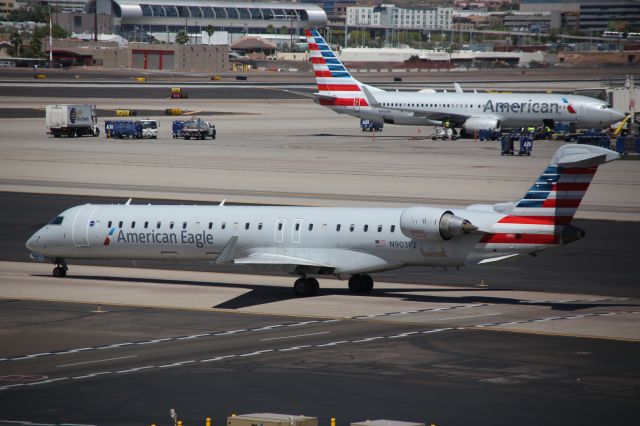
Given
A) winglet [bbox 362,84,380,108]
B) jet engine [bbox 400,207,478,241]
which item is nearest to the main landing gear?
jet engine [bbox 400,207,478,241]

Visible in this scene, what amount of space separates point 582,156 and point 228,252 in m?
13.0

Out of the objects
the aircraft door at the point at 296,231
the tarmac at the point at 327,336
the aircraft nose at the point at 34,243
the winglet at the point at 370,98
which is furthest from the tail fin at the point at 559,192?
the winglet at the point at 370,98

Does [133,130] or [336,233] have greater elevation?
[133,130]

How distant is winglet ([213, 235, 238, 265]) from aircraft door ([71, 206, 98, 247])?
20.2 ft

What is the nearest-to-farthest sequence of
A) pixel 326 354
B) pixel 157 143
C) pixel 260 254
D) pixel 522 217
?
pixel 326 354, pixel 522 217, pixel 260 254, pixel 157 143

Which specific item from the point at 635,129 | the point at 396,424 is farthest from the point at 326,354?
the point at 635,129

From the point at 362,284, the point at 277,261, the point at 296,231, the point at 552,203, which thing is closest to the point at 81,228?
the point at 277,261

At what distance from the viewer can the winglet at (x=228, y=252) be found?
43.5 m

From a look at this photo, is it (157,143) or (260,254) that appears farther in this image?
→ (157,143)

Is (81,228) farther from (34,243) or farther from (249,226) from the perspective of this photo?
(249,226)

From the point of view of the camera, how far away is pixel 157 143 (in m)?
113

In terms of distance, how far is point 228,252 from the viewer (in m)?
43.8

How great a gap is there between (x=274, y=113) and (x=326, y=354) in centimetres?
12052

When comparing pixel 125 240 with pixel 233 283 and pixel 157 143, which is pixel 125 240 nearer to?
pixel 233 283
